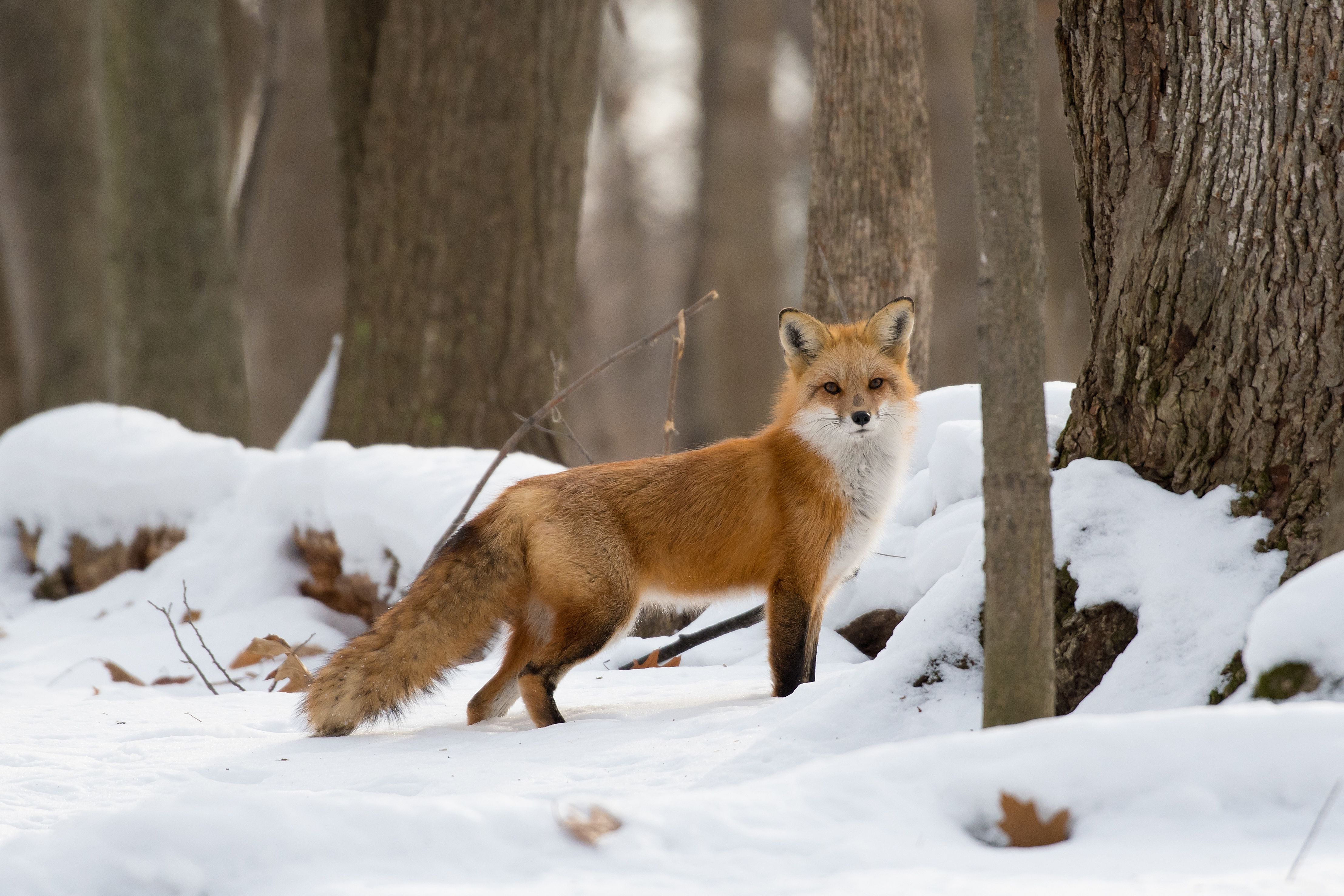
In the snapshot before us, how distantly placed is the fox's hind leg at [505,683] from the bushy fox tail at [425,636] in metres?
0.18

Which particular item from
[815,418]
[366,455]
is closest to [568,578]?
[815,418]

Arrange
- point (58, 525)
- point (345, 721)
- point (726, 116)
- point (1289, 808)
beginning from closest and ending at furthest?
1. point (1289, 808)
2. point (345, 721)
3. point (58, 525)
4. point (726, 116)

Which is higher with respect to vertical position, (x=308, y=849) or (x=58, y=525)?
(x=308, y=849)

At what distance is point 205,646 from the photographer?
5.83 metres

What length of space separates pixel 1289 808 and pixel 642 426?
31.1m

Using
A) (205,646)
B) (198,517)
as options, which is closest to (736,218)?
(198,517)

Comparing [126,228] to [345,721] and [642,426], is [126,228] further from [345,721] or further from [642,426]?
[642,426]

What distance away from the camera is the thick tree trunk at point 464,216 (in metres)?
9.23

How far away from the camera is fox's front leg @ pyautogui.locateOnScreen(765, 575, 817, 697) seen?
4.85m

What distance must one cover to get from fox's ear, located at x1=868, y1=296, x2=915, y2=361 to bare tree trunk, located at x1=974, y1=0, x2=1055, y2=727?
2.26 metres

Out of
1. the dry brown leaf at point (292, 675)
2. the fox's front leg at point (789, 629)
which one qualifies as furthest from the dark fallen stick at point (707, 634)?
the dry brown leaf at point (292, 675)

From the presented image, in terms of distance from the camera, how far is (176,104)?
11.9 metres

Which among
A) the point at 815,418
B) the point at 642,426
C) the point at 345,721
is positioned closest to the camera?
the point at 345,721

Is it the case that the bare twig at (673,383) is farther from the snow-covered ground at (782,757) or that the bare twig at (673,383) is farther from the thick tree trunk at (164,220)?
the thick tree trunk at (164,220)
